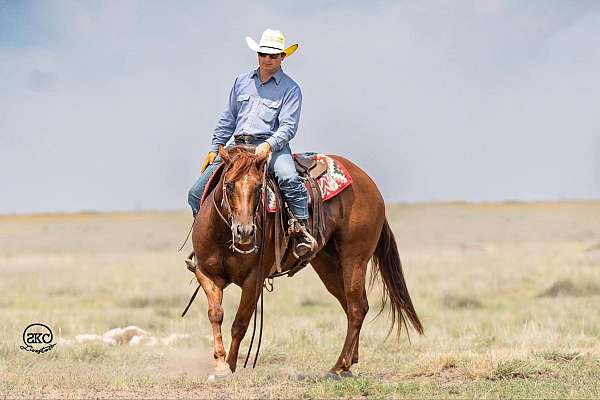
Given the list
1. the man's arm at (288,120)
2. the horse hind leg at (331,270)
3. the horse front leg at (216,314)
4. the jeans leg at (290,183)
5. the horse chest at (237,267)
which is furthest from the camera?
the horse hind leg at (331,270)

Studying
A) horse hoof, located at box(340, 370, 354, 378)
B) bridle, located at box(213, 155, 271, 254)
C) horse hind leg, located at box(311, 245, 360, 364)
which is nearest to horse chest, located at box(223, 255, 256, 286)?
bridle, located at box(213, 155, 271, 254)

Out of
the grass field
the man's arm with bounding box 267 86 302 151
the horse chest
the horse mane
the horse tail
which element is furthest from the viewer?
the horse tail

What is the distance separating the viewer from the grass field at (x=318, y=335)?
861 cm

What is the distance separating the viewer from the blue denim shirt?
356 inches

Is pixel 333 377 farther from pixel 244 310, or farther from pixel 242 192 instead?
pixel 242 192

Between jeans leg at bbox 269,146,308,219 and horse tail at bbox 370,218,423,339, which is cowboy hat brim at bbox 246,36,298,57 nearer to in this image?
jeans leg at bbox 269,146,308,219

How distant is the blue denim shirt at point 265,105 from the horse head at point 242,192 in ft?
2.87

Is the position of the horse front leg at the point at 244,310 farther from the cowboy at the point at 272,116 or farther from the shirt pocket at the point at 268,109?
the shirt pocket at the point at 268,109

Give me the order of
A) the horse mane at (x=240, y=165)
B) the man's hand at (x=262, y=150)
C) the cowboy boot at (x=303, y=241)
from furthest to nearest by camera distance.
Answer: the cowboy boot at (x=303, y=241) < the man's hand at (x=262, y=150) < the horse mane at (x=240, y=165)

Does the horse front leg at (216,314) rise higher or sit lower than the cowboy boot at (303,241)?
lower

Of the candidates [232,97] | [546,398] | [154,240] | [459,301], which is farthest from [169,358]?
[154,240]

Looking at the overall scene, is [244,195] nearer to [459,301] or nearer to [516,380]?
[516,380]

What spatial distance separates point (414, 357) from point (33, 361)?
4.69 m
